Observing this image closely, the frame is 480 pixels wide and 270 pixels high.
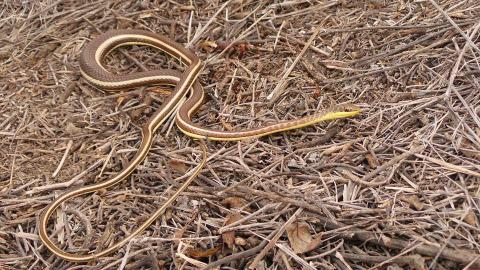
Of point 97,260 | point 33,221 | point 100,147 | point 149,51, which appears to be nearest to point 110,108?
point 100,147

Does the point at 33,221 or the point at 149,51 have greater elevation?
the point at 149,51

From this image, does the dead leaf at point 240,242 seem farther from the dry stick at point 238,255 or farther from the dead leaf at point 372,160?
the dead leaf at point 372,160

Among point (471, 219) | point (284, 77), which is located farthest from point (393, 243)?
point (284, 77)

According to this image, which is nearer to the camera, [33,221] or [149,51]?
[33,221]

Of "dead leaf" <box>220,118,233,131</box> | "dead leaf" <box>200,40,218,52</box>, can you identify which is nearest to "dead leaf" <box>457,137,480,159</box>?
"dead leaf" <box>220,118,233,131</box>

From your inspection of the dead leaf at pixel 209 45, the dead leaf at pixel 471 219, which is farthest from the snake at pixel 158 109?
the dead leaf at pixel 471 219

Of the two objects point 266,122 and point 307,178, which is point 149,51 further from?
point 307,178

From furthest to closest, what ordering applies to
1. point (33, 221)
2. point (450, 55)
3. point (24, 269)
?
point (450, 55) < point (33, 221) < point (24, 269)
